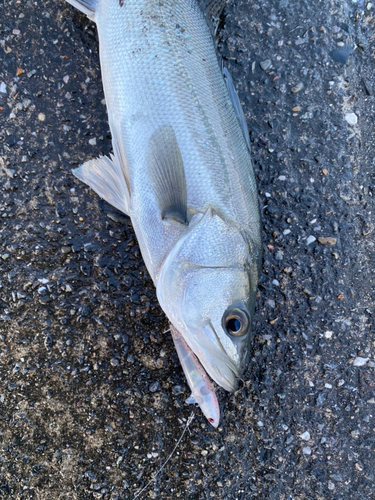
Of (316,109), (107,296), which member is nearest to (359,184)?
(316,109)

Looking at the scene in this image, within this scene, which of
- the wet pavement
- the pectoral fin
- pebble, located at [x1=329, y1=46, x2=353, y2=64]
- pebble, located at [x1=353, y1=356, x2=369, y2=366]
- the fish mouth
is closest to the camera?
the fish mouth

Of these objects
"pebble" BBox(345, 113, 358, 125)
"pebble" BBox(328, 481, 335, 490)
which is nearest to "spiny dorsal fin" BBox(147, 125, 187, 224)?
"pebble" BBox(345, 113, 358, 125)

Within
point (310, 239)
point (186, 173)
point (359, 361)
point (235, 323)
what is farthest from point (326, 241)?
point (186, 173)

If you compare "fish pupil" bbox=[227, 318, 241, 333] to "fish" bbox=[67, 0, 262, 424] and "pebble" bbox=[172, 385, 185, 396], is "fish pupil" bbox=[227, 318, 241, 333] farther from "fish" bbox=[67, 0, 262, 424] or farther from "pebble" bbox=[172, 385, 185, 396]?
"pebble" bbox=[172, 385, 185, 396]

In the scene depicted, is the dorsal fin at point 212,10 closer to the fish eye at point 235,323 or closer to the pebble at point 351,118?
the pebble at point 351,118

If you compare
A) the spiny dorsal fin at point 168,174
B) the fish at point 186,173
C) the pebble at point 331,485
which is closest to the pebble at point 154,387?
the fish at point 186,173

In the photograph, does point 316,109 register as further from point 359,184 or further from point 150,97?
point 150,97

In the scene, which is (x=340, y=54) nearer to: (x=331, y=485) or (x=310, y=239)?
(x=310, y=239)
